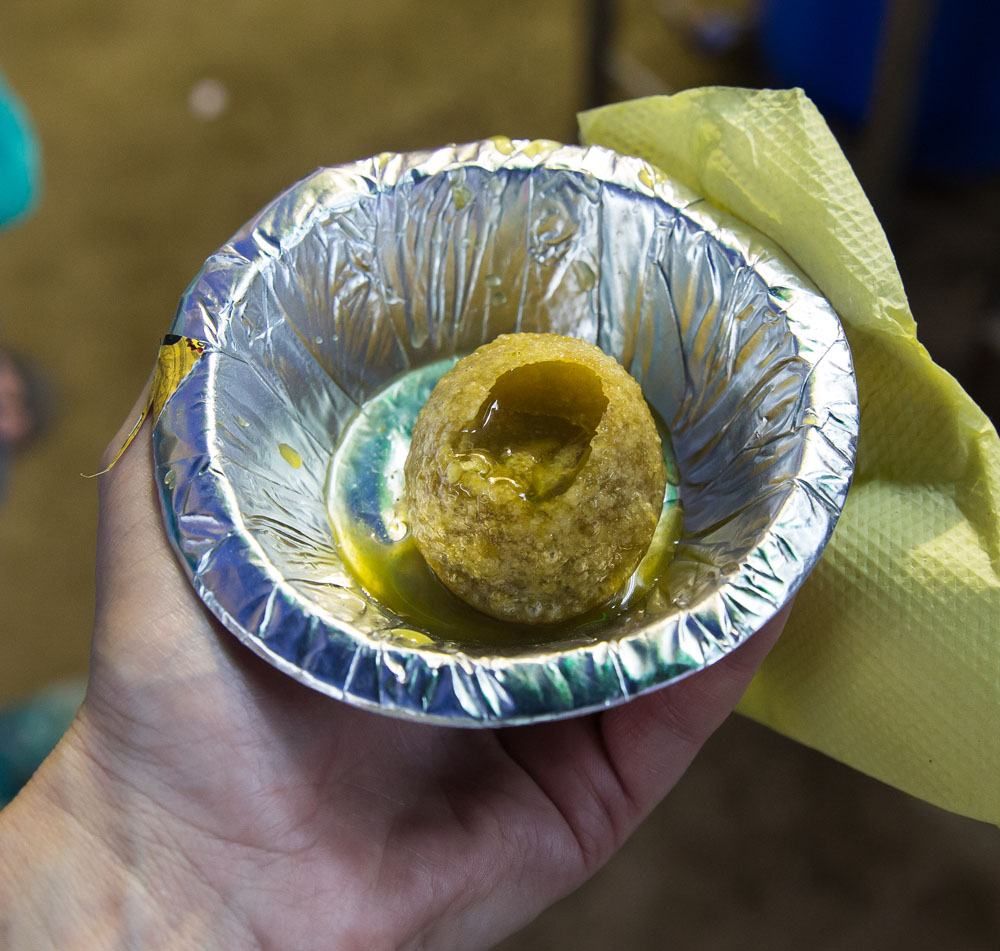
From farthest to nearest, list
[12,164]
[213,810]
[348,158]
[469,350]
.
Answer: [348,158] < [12,164] < [469,350] < [213,810]

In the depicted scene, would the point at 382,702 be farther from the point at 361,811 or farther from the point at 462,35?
the point at 462,35

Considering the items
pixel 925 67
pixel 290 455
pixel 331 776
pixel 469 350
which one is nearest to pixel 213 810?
pixel 331 776

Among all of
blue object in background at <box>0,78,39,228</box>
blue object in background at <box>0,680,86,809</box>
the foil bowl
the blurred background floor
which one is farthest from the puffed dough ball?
blue object in background at <box>0,78,39,228</box>

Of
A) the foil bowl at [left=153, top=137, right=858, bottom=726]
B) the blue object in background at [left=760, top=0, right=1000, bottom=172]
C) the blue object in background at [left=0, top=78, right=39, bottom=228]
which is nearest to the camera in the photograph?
the foil bowl at [left=153, top=137, right=858, bottom=726]

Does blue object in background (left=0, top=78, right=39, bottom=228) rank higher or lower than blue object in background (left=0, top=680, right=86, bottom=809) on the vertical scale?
higher

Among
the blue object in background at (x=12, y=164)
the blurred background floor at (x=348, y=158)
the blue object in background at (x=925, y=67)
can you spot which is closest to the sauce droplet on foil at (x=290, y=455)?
the blurred background floor at (x=348, y=158)

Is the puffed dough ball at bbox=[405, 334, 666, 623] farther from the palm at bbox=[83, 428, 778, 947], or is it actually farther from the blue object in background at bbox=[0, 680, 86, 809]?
the blue object in background at bbox=[0, 680, 86, 809]

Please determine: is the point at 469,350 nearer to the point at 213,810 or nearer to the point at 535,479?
the point at 535,479
